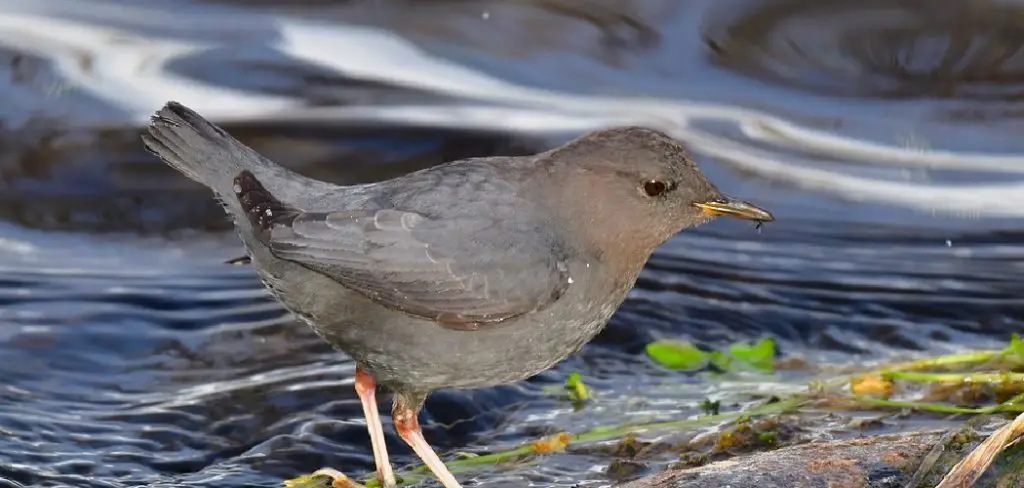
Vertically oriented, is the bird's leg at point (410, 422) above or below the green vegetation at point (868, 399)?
above

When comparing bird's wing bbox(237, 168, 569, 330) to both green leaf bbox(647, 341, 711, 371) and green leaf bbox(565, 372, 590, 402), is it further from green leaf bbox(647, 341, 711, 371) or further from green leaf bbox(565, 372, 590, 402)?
green leaf bbox(647, 341, 711, 371)

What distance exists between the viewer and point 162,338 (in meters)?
→ 6.37

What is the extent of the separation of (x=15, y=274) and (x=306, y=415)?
2.25 metres

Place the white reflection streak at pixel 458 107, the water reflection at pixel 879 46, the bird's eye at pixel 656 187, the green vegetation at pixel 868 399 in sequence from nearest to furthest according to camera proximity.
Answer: the bird's eye at pixel 656 187 < the green vegetation at pixel 868 399 < the white reflection streak at pixel 458 107 < the water reflection at pixel 879 46

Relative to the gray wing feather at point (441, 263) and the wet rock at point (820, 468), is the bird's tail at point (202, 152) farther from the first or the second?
the wet rock at point (820, 468)

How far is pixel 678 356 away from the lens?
5824 mm

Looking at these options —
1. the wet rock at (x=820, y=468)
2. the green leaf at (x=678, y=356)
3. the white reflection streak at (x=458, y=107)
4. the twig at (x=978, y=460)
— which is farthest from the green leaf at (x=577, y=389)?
the white reflection streak at (x=458, y=107)

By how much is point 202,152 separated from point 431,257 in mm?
821

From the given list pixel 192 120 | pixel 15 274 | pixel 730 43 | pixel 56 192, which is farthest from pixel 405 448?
pixel 730 43

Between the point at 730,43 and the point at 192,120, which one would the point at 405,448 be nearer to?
the point at 192,120

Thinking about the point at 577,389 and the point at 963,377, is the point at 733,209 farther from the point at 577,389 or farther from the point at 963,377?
the point at 577,389

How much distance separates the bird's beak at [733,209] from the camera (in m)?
4.24

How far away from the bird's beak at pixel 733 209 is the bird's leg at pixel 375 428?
3.75 ft

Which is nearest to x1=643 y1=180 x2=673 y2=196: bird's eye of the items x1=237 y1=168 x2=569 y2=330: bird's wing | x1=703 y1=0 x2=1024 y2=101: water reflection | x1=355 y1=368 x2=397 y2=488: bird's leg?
x1=237 y1=168 x2=569 y2=330: bird's wing
